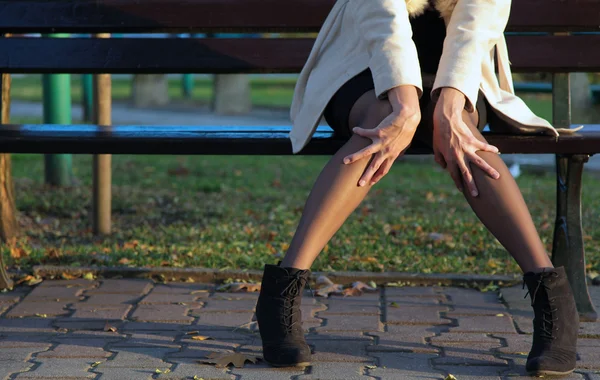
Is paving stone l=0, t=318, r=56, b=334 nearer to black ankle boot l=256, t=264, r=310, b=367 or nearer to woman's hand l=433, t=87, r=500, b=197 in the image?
black ankle boot l=256, t=264, r=310, b=367

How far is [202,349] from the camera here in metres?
2.88

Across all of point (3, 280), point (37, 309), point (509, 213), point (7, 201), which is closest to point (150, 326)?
point (37, 309)

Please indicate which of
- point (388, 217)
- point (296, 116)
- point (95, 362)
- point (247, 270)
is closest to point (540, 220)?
point (388, 217)

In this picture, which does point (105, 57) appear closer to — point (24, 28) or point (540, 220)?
point (24, 28)

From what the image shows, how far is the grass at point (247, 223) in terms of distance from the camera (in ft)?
13.3

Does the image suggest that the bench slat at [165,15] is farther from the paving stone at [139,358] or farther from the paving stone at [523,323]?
the paving stone at [139,358]

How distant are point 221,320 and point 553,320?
1156 millimetres

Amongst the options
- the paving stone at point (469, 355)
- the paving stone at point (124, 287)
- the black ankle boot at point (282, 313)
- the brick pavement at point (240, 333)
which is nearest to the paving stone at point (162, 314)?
the brick pavement at point (240, 333)

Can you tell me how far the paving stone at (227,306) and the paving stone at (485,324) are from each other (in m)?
0.76

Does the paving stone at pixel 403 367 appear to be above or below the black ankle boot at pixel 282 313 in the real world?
below

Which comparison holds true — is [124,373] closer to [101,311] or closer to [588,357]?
[101,311]

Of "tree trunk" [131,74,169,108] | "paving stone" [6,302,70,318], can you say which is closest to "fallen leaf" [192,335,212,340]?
"paving stone" [6,302,70,318]

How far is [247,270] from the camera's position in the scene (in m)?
3.84

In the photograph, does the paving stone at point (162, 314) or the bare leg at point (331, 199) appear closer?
the bare leg at point (331, 199)
